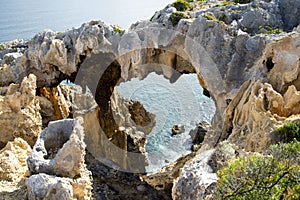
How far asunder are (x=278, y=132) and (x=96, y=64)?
13.1 meters

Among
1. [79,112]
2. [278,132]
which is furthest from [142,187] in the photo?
[278,132]

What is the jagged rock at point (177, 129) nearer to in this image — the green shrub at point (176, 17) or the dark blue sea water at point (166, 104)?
the dark blue sea water at point (166, 104)

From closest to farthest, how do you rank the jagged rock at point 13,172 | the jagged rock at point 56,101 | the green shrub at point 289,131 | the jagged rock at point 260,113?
the green shrub at point 289,131
the jagged rock at point 260,113
the jagged rock at point 13,172
the jagged rock at point 56,101

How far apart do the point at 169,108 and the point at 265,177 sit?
105 ft

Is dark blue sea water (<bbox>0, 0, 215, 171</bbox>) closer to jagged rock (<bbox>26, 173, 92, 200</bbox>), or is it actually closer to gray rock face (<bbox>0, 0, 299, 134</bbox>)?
gray rock face (<bbox>0, 0, 299, 134</bbox>)

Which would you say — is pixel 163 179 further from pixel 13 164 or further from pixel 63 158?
pixel 63 158

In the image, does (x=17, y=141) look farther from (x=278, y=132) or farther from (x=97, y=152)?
(x=278, y=132)

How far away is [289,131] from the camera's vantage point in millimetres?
8961

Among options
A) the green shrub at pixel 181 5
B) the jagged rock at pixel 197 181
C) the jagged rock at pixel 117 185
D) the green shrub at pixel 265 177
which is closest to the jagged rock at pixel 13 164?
the jagged rock at pixel 117 185

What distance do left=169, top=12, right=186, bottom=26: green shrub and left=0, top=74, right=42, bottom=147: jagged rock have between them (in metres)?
7.98

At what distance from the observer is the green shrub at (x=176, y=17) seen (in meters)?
16.9

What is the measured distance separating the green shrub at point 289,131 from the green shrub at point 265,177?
188cm

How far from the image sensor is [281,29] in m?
15.5

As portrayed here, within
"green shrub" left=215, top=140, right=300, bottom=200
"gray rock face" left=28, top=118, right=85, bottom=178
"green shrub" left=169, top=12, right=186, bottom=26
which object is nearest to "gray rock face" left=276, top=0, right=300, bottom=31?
"green shrub" left=169, top=12, right=186, bottom=26
